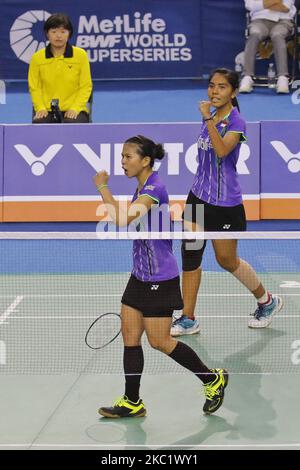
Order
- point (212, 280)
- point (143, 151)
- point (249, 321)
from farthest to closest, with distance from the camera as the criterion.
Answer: point (212, 280) < point (249, 321) < point (143, 151)

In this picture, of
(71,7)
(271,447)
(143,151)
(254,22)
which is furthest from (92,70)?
Answer: (271,447)

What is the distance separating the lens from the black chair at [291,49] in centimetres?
1462

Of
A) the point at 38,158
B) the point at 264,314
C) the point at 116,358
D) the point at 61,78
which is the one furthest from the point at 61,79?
the point at 116,358

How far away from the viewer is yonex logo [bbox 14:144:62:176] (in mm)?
10828

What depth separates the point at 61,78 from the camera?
1148 centimetres

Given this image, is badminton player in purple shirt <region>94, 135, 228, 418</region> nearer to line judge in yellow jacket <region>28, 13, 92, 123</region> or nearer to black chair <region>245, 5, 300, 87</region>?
line judge in yellow jacket <region>28, 13, 92, 123</region>

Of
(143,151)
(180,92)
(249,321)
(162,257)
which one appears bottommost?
(249,321)

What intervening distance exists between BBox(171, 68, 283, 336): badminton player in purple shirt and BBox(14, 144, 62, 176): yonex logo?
3651mm

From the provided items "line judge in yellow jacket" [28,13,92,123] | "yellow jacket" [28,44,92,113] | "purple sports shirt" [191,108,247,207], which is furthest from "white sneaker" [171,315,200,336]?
"yellow jacket" [28,44,92,113]

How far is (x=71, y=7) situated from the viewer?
15039 mm

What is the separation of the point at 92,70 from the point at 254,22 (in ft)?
9.18

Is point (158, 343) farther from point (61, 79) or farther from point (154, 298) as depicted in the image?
point (61, 79)

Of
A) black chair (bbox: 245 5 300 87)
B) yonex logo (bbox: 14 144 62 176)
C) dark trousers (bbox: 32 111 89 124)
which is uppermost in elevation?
black chair (bbox: 245 5 300 87)
